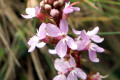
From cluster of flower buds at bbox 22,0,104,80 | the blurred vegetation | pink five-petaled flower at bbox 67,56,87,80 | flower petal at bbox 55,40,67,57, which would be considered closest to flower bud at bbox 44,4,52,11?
cluster of flower buds at bbox 22,0,104,80

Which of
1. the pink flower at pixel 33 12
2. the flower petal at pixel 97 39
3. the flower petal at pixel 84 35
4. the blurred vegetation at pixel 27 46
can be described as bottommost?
the blurred vegetation at pixel 27 46

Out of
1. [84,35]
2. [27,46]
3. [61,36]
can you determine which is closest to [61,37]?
[61,36]

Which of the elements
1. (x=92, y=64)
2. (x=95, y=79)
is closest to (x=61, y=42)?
(x=95, y=79)

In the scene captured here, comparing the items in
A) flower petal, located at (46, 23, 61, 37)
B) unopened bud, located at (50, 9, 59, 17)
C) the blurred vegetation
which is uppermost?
unopened bud, located at (50, 9, 59, 17)

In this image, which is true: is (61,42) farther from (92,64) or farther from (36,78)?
(92,64)

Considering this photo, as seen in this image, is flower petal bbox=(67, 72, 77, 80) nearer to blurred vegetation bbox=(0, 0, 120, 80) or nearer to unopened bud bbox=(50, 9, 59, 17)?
unopened bud bbox=(50, 9, 59, 17)

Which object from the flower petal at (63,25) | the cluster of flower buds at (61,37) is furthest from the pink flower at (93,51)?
the flower petal at (63,25)

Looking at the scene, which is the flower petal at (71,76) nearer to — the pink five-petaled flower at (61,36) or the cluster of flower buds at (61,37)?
the cluster of flower buds at (61,37)
